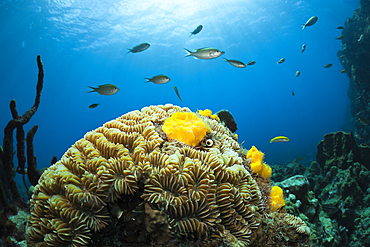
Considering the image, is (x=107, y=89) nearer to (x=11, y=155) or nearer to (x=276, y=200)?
(x=11, y=155)

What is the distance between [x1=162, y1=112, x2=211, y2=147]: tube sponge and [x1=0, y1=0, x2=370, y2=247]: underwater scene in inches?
0.7

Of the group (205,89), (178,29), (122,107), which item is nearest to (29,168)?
(178,29)

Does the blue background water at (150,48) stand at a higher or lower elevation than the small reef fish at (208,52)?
higher

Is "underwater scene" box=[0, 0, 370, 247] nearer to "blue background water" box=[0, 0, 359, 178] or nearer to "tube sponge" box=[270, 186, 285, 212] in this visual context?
"tube sponge" box=[270, 186, 285, 212]

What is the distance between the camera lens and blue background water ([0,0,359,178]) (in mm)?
27328

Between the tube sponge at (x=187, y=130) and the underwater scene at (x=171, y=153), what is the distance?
0.06 ft

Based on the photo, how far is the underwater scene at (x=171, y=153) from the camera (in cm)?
177

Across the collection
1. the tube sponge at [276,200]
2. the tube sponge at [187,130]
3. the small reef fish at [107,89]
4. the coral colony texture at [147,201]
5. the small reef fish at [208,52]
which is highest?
the small reef fish at [208,52]

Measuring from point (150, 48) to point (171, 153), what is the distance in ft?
147

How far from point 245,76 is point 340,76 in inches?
2042

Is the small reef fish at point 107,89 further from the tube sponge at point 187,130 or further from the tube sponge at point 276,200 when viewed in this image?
the tube sponge at point 276,200

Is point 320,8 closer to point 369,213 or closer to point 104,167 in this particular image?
point 369,213

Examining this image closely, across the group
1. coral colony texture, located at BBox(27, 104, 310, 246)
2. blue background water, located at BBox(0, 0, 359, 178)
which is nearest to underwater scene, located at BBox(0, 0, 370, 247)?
coral colony texture, located at BBox(27, 104, 310, 246)

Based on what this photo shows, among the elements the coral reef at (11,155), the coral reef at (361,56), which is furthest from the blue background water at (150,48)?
the coral reef at (11,155)
